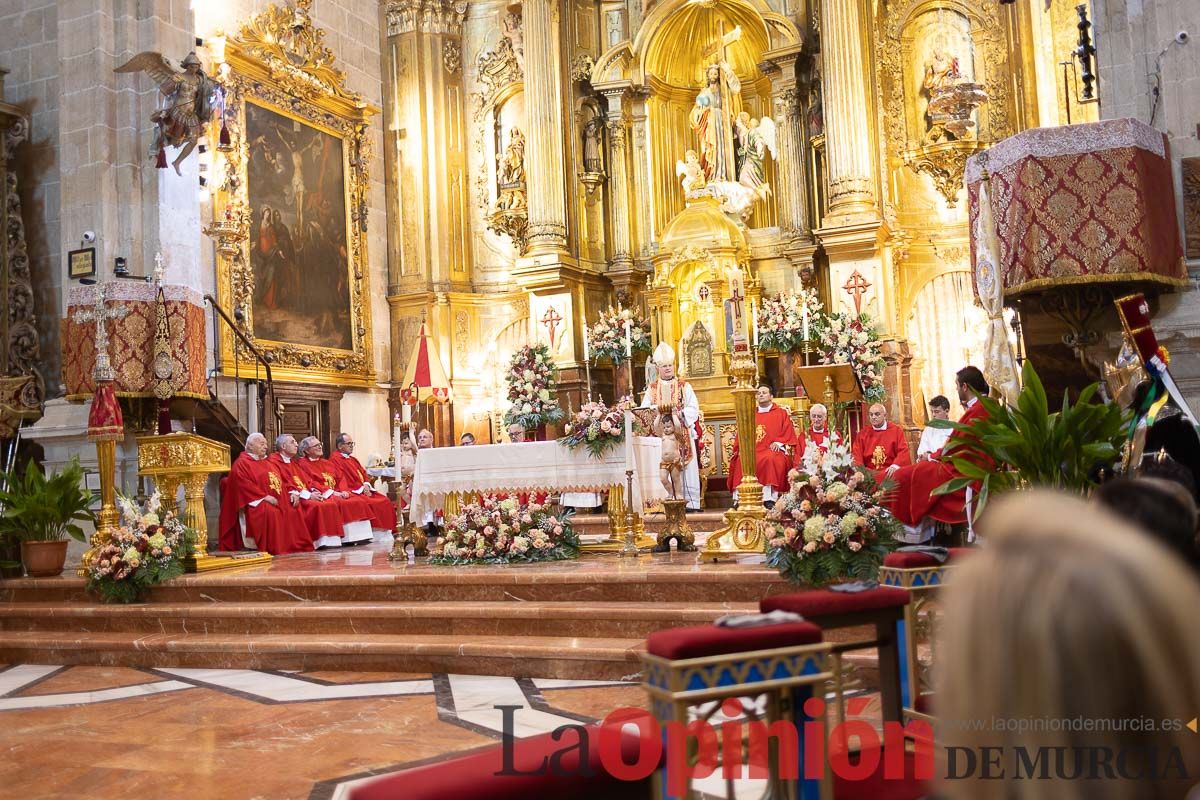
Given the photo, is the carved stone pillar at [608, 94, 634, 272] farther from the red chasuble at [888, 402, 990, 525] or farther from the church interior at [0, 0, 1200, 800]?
the red chasuble at [888, 402, 990, 525]

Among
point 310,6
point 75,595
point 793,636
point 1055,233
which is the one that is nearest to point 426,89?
point 310,6

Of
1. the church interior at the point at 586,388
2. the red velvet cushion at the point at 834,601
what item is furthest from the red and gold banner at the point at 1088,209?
the red velvet cushion at the point at 834,601

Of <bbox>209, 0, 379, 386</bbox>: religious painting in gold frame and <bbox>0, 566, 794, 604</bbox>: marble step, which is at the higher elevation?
<bbox>209, 0, 379, 386</bbox>: religious painting in gold frame

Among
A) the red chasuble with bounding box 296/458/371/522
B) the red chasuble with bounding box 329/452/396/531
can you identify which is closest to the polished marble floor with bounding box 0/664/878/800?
the red chasuble with bounding box 296/458/371/522

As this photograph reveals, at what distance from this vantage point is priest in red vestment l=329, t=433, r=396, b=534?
1305 cm

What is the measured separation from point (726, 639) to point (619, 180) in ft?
45.2

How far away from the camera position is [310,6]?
50.1ft

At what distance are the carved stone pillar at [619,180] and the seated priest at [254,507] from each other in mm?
6176

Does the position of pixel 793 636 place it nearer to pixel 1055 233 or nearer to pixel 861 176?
pixel 1055 233

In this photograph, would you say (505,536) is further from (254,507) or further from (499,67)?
(499,67)

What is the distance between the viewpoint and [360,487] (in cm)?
1325

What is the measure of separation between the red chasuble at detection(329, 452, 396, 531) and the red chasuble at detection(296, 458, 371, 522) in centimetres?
14

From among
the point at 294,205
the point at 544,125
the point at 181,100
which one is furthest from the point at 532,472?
the point at 544,125

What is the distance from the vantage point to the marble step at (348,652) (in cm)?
649
